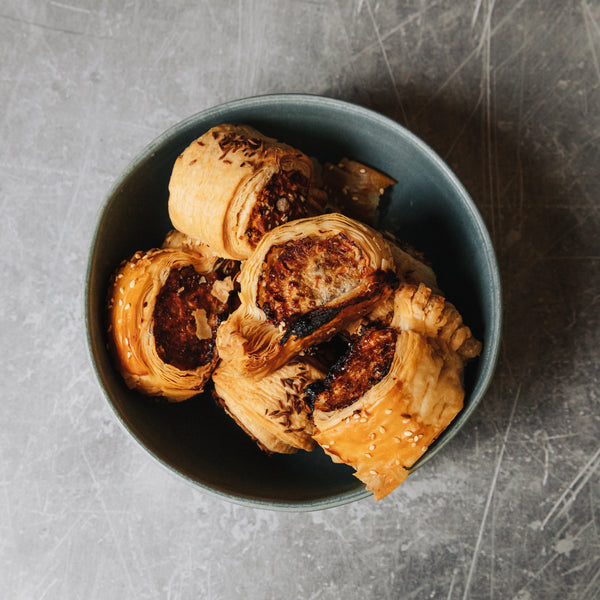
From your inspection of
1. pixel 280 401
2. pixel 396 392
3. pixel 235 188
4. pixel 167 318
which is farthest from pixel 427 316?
pixel 167 318

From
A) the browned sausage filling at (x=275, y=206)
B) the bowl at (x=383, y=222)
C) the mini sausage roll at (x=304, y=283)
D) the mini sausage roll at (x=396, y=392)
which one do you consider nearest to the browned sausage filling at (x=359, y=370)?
the mini sausage roll at (x=396, y=392)

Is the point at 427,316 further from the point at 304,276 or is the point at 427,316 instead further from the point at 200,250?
the point at 200,250

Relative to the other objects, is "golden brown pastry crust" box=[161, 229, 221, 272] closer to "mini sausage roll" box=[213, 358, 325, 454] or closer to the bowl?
the bowl

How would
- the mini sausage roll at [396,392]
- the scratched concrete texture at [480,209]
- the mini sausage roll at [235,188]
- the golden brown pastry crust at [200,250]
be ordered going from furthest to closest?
the scratched concrete texture at [480,209], the golden brown pastry crust at [200,250], the mini sausage roll at [235,188], the mini sausage roll at [396,392]

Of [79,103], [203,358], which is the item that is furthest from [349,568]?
[79,103]

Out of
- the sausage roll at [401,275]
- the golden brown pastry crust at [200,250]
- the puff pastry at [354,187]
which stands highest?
the puff pastry at [354,187]

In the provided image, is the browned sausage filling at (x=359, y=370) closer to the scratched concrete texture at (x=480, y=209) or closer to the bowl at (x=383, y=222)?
the bowl at (x=383, y=222)
